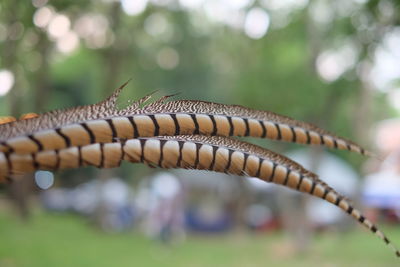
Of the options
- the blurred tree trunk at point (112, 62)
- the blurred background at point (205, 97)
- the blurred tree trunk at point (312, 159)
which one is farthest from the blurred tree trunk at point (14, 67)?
the blurred tree trunk at point (312, 159)

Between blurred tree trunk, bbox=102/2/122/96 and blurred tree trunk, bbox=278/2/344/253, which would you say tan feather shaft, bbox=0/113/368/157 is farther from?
blurred tree trunk, bbox=102/2/122/96

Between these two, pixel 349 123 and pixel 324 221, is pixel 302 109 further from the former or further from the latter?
pixel 349 123

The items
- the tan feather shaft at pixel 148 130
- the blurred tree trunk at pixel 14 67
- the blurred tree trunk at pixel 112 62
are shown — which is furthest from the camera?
the blurred tree trunk at pixel 112 62

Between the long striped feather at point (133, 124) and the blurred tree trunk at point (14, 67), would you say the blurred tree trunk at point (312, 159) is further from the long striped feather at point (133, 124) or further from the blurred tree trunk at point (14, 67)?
the long striped feather at point (133, 124)

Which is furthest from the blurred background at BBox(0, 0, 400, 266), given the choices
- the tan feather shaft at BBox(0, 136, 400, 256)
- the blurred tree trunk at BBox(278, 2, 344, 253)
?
the tan feather shaft at BBox(0, 136, 400, 256)

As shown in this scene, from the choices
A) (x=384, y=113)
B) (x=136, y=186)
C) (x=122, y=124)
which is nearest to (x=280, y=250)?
(x=122, y=124)

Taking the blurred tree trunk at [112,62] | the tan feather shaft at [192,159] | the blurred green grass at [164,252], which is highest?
the blurred tree trunk at [112,62]
